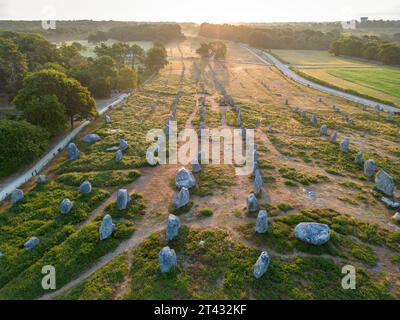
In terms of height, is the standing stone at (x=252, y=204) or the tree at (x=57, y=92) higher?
the tree at (x=57, y=92)

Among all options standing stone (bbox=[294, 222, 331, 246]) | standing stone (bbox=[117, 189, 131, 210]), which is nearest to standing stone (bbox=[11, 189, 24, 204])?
standing stone (bbox=[117, 189, 131, 210])

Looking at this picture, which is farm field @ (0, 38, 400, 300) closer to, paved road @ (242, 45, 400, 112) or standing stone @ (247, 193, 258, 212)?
standing stone @ (247, 193, 258, 212)

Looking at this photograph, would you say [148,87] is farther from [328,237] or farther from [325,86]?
[328,237]

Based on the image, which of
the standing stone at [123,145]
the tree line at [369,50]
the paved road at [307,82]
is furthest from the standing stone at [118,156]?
the tree line at [369,50]

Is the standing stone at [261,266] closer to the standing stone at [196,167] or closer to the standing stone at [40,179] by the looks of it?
the standing stone at [196,167]

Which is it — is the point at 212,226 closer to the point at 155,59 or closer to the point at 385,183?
the point at 385,183

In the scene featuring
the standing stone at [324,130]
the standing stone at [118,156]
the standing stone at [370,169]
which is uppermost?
the standing stone at [324,130]
